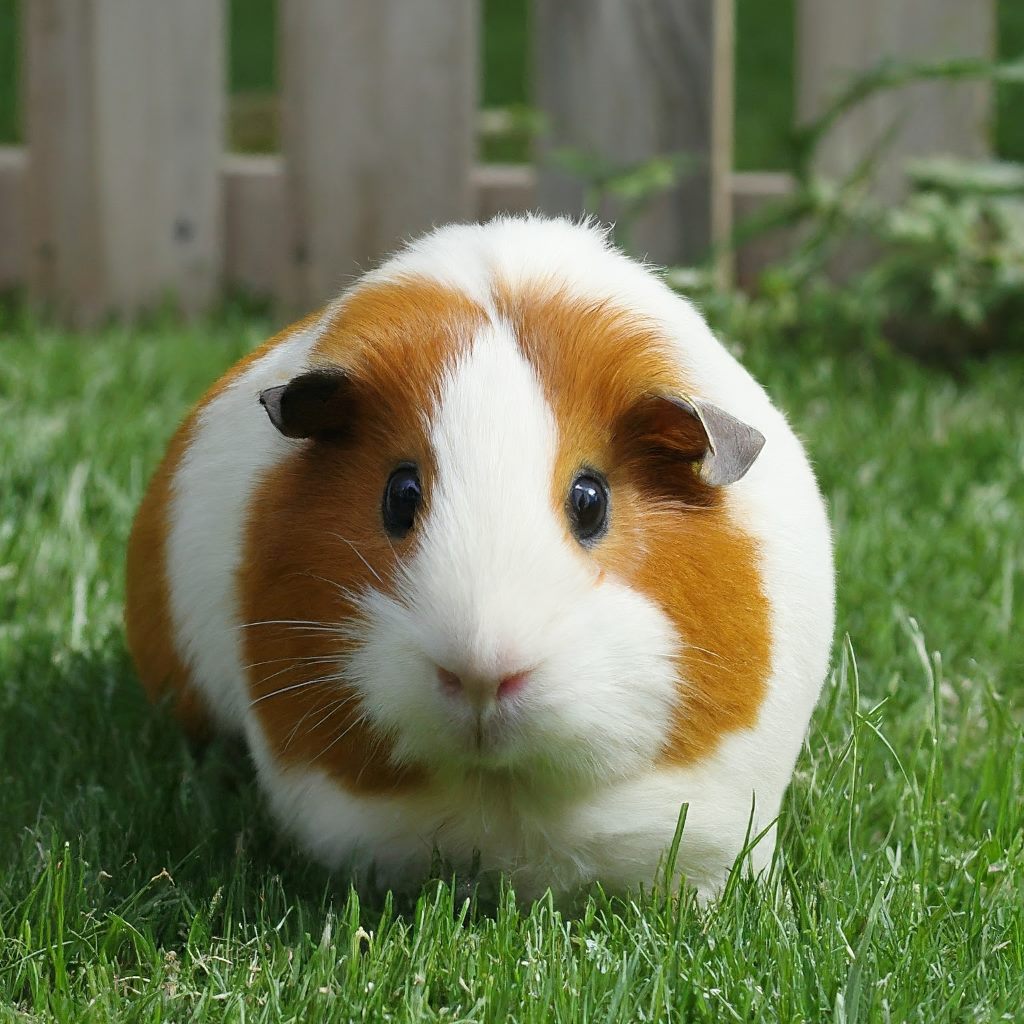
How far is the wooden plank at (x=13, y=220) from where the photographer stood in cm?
603

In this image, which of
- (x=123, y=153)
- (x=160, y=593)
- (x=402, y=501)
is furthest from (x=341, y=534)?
(x=123, y=153)

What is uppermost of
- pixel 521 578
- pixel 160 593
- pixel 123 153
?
pixel 123 153

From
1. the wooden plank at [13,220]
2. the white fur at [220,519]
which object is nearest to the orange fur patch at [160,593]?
the white fur at [220,519]

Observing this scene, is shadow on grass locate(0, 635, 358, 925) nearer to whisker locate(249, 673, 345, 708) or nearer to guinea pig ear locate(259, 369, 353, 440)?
whisker locate(249, 673, 345, 708)

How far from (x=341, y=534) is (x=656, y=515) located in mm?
432

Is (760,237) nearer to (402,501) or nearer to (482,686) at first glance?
(402,501)

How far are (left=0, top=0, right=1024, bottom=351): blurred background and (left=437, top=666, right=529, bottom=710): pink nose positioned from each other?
3.10 meters

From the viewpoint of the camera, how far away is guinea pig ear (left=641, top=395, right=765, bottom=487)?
2.05m

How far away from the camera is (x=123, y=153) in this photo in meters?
5.71

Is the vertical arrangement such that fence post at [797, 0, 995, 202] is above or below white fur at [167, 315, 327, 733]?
above

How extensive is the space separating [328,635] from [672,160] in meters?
3.36

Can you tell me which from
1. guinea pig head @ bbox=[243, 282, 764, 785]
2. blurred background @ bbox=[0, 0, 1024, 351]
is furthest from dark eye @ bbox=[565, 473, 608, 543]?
blurred background @ bbox=[0, 0, 1024, 351]

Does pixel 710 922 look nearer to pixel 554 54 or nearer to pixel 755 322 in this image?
pixel 755 322

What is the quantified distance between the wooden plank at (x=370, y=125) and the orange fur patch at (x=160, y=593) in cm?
275
